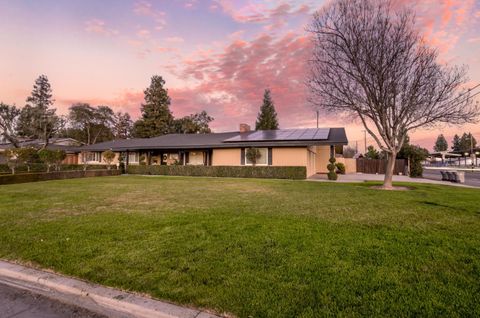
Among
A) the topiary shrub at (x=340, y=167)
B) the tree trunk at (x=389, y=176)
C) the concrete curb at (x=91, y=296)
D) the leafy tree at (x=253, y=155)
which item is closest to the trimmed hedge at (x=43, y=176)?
the leafy tree at (x=253, y=155)

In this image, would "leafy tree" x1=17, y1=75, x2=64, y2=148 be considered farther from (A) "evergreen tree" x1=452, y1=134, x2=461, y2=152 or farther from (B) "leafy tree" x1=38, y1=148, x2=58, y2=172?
(A) "evergreen tree" x1=452, y1=134, x2=461, y2=152

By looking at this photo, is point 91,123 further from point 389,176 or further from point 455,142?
point 455,142

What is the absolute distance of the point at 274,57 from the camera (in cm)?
1812

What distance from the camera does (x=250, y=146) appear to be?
22969 mm

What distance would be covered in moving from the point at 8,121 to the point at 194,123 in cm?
3184

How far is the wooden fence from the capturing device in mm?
28214

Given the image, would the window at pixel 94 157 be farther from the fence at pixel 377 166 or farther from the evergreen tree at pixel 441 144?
the evergreen tree at pixel 441 144

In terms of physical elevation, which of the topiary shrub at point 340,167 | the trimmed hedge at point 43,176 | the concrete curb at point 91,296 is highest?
the topiary shrub at point 340,167

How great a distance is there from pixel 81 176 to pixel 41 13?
13.0m

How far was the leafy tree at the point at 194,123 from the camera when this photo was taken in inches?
2147

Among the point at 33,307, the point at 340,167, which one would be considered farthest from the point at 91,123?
the point at 33,307

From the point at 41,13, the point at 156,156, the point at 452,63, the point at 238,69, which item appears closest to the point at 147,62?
the point at 41,13

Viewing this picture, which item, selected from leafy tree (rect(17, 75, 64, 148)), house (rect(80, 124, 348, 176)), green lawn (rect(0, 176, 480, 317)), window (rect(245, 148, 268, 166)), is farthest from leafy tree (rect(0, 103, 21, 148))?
green lawn (rect(0, 176, 480, 317))

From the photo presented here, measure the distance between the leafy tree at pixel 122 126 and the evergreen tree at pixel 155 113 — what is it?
60.6 feet
